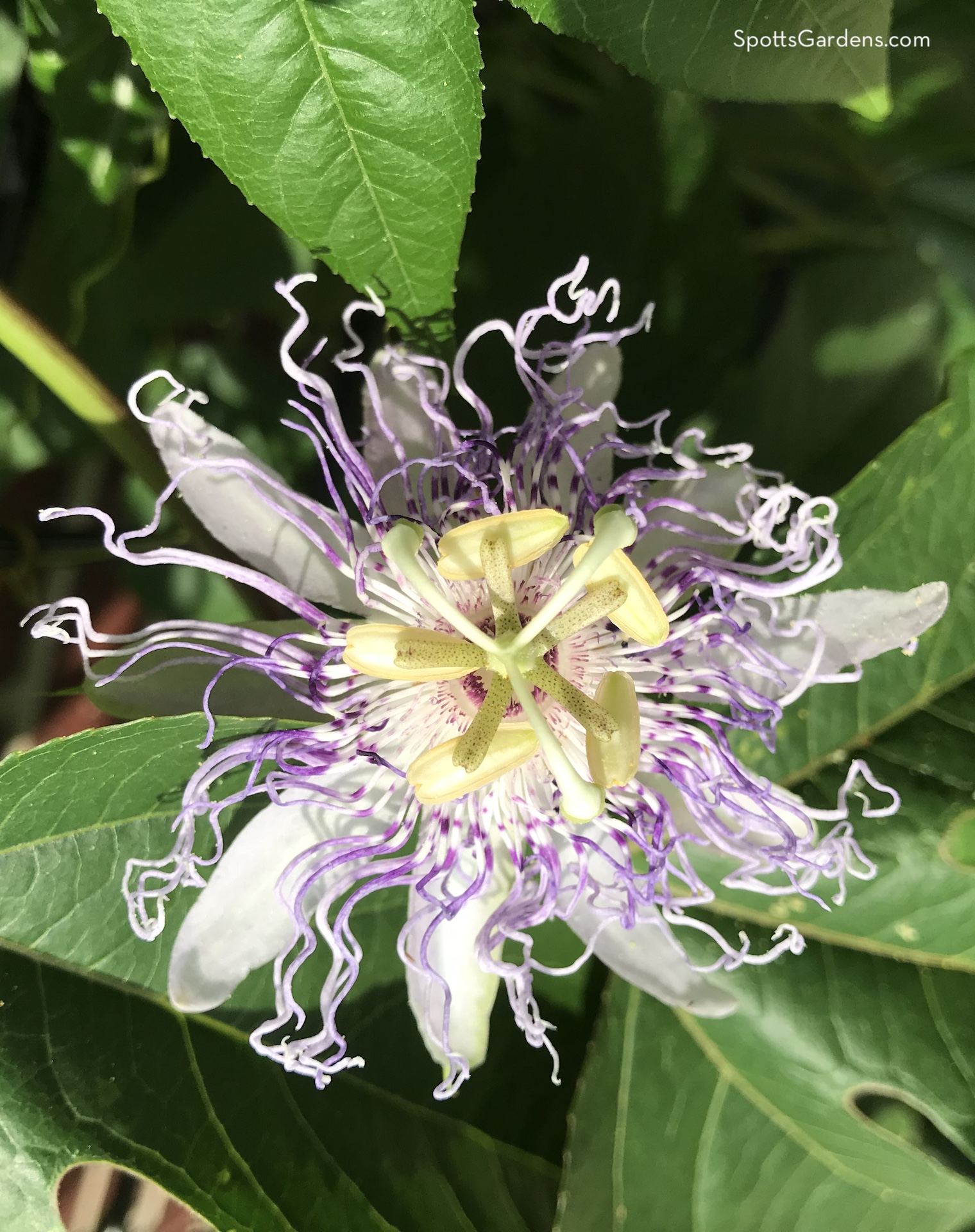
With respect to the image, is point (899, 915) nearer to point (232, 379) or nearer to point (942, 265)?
point (942, 265)

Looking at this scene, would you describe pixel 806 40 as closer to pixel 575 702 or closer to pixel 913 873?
pixel 575 702

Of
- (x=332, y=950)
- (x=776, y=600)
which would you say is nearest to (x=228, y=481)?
(x=332, y=950)

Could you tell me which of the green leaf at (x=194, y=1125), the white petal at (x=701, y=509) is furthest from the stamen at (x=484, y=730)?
the green leaf at (x=194, y=1125)

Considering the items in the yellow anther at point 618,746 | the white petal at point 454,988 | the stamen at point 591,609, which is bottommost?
the white petal at point 454,988

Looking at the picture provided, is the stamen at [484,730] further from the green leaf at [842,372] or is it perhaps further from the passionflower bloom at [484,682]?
the green leaf at [842,372]

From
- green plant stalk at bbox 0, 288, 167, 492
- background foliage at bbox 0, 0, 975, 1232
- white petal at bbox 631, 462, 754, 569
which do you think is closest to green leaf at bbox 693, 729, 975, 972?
background foliage at bbox 0, 0, 975, 1232

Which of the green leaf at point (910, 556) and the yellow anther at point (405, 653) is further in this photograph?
the green leaf at point (910, 556)
